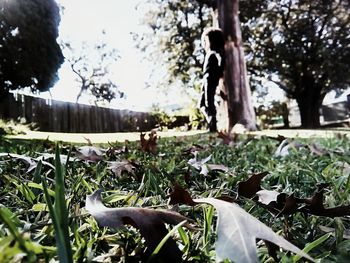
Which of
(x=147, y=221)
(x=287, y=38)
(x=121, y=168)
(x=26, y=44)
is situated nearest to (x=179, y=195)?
(x=147, y=221)

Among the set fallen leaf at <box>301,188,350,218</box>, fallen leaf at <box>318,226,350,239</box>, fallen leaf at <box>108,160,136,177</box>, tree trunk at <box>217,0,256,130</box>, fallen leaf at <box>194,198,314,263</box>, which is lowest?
fallen leaf at <box>318,226,350,239</box>

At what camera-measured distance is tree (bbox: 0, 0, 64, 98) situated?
1044cm

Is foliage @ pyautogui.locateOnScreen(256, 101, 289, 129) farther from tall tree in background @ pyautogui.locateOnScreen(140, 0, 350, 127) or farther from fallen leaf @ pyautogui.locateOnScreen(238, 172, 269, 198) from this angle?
fallen leaf @ pyautogui.locateOnScreen(238, 172, 269, 198)

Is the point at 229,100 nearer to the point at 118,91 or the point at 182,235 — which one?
the point at 182,235

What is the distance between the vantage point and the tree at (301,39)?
18.8 m

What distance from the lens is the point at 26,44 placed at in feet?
35.6

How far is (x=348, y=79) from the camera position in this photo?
19594 mm

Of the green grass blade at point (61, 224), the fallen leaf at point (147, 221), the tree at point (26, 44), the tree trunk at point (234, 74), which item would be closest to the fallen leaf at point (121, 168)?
the fallen leaf at point (147, 221)

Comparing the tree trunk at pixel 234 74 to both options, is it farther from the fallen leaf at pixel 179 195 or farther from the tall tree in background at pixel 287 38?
the tall tree in background at pixel 287 38

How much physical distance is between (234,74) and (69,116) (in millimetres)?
12239

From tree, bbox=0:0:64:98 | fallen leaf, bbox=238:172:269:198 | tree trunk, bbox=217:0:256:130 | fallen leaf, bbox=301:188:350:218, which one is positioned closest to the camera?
fallen leaf, bbox=301:188:350:218

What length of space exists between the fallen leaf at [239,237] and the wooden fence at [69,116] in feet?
40.4

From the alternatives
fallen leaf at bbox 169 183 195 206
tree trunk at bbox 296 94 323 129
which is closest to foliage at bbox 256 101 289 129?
tree trunk at bbox 296 94 323 129

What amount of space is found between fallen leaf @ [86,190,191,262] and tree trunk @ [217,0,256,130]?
6.27 m
